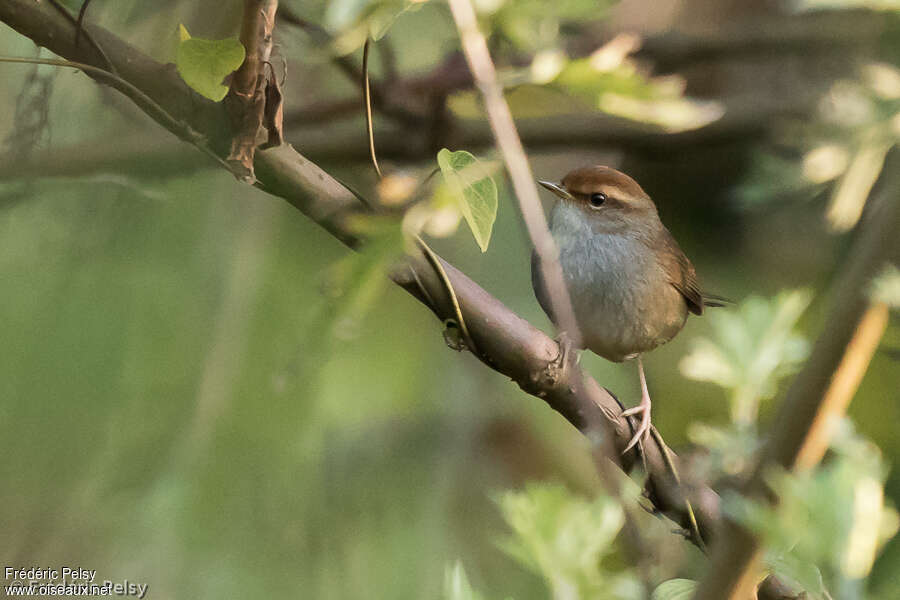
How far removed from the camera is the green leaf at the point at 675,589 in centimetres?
118

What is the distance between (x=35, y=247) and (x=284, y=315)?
85cm

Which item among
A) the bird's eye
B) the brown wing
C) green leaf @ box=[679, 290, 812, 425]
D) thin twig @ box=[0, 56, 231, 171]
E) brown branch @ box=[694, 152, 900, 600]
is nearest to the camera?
brown branch @ box=[694, 152, 900, 600]

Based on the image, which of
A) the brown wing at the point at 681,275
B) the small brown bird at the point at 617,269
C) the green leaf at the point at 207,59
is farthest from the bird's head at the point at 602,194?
the green leaf at the point at 207,59

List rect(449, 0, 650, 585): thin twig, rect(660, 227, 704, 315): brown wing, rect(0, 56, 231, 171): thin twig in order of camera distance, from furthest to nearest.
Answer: rect(660, 227, 704, 315): brown wing < rect(0, 56, 231, 171): thin twig < rect(449, 0, 650, 585): thin twig

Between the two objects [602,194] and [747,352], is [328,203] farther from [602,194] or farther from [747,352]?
[602,194]

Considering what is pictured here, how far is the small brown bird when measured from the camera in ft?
9.73

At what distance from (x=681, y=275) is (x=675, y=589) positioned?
7.25 feet

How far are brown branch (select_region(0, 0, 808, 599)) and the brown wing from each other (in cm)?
174

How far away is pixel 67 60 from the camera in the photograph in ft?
5.08

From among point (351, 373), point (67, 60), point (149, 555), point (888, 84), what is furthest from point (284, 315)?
point (888, 84)

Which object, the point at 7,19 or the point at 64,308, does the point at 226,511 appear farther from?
the point at 7,19

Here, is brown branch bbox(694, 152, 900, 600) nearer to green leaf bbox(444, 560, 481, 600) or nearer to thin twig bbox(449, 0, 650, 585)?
thin twig bbox(449, 0, 650, 585)

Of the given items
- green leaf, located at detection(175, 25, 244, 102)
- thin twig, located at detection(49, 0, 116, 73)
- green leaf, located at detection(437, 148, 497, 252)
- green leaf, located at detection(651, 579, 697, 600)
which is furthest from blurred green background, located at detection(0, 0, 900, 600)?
green leaf, located at detection(437, 148, 497, 252)

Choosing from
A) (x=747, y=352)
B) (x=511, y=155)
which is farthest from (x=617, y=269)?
(x=511, y=155)
